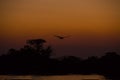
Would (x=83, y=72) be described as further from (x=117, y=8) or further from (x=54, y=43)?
(x=117, y=8)

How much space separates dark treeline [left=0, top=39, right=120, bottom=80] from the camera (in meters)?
4.15

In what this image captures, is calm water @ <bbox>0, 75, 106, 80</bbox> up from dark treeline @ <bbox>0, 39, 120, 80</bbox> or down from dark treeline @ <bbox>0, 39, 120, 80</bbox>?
down

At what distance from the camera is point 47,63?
421 cm

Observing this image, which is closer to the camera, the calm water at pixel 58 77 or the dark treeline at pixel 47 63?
the calm water at pixel 58 77

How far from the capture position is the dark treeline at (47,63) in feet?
13.6

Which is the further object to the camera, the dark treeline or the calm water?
the dark treeline

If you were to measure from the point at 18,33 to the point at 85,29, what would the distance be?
28.1 inches

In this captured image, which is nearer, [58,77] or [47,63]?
[58,77]

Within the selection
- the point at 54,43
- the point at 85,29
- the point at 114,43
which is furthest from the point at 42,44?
the point at 114,43

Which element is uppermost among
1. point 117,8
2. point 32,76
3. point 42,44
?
point 117,8

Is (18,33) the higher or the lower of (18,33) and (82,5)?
the lower

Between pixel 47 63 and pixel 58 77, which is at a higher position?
pixel 47 63

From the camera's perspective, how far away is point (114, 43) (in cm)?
439

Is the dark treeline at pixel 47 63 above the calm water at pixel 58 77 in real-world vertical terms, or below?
above
